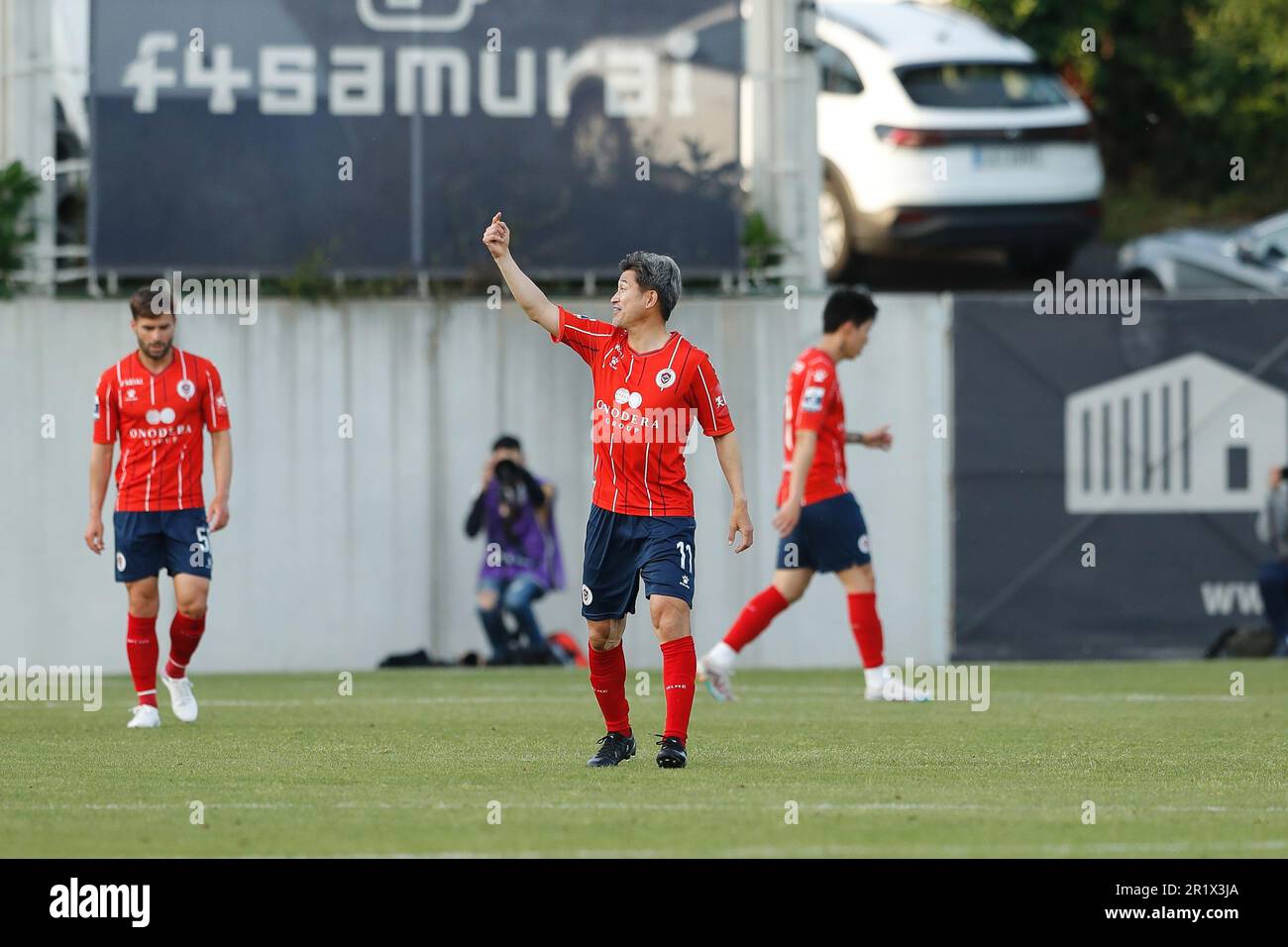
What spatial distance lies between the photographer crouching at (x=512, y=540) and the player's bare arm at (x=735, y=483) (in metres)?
7.96

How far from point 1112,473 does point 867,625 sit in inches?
217

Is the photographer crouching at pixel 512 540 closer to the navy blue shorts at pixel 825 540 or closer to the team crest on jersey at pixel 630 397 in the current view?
the navy blue shorts at pixel 825 540

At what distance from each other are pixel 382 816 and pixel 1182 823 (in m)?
2.65

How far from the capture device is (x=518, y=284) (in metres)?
8.90

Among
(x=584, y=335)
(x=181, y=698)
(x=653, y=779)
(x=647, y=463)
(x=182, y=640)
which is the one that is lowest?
(x=653, y=779)

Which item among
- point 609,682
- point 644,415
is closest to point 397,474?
point 609,682

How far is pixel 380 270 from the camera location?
18.4m

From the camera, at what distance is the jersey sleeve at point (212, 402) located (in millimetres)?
11305

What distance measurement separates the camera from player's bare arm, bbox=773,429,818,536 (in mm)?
11953

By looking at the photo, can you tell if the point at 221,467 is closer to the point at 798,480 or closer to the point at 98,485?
the point at 98,485

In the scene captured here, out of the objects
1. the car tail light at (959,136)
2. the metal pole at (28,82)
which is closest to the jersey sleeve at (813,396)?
the car tail light at (959,136)

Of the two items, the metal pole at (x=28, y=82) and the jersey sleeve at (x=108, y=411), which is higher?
the metal pole at (x=28, y=82)
